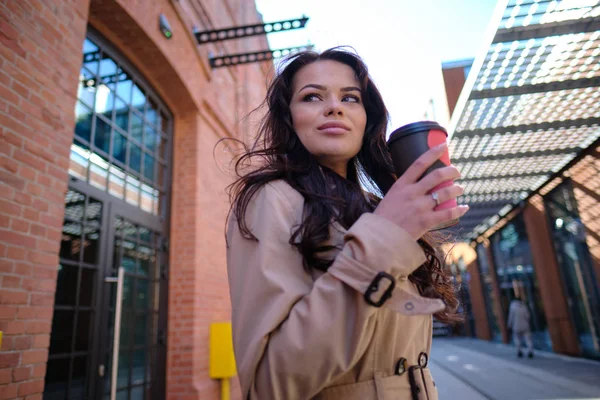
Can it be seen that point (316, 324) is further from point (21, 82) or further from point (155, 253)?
point (155, 253)

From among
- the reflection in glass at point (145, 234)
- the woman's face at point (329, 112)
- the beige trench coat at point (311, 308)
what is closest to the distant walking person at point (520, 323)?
the reflection in glass at point (145, 234)

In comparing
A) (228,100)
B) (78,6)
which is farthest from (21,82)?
(228,100)

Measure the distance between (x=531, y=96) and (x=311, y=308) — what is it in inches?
279

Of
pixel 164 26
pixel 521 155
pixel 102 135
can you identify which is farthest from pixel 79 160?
pixel 521 155

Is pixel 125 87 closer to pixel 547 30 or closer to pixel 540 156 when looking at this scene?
pixel 547 30

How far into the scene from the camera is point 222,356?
17.2ft

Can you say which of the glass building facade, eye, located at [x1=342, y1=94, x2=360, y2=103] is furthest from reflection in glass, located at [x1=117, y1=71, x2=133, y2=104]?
the glass building facade

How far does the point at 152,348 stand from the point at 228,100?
4.47m

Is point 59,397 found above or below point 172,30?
below

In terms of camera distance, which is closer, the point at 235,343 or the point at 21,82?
the point at 235,343

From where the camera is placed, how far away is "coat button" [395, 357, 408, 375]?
0.97 m

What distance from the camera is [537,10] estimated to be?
494 centimetres

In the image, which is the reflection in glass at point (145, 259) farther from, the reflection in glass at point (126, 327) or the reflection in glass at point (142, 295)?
the reflection in glass at point (126, 327)

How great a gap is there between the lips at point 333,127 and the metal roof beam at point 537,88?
19.6 feet
